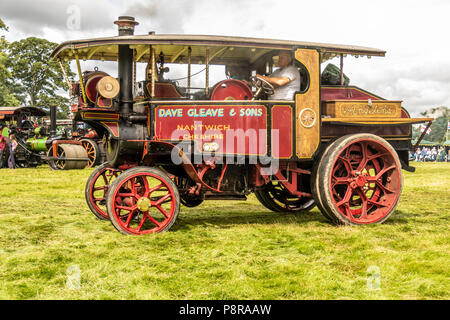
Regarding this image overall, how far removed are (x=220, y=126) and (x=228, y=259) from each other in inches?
64.3

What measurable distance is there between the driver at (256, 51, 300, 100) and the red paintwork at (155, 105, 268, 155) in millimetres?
450

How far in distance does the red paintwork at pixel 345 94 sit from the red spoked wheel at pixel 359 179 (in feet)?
1.91

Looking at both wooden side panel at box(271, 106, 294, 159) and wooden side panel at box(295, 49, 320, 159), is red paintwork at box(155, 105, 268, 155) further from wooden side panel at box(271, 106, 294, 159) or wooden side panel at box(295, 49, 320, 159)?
wooden side panel at box(295, 49, 320, 159)

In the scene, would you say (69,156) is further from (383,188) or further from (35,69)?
(35,69)

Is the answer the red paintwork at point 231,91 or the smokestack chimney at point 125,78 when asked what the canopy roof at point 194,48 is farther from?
the red paintwork at point 231,91

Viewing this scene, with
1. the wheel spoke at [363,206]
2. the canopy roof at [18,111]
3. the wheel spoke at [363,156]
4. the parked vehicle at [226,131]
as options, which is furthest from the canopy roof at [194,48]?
the canopy roof at [18,111]

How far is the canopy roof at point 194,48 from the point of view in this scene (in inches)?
189

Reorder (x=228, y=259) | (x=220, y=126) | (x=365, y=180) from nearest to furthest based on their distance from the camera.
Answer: (x=228, y=259), (x=220, y=126), (x=365, y=180)

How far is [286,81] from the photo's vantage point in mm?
5375
